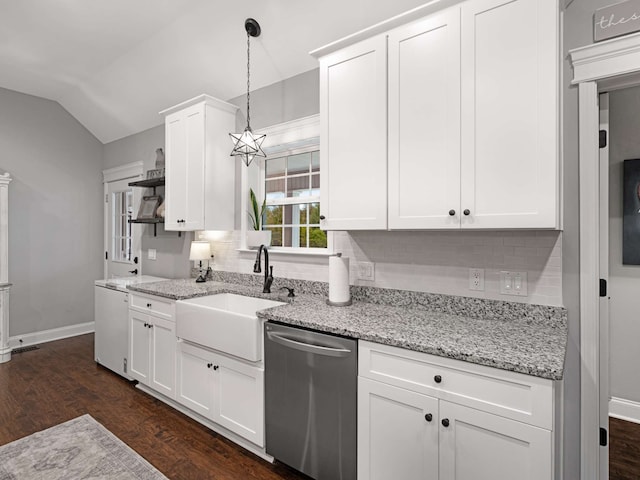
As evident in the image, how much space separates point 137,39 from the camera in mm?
3287

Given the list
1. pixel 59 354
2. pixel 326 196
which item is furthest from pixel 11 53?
pixel 326 196

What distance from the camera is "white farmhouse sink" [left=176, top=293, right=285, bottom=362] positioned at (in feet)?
6.93

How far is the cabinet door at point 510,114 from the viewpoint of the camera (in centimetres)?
150

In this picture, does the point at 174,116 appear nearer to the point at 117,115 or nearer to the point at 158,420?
the point at 117,115

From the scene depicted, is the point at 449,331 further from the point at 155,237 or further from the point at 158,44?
the point at 155,237

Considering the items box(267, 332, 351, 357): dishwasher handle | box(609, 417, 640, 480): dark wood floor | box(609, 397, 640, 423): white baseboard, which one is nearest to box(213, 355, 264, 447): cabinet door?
box(267, 332, 351, 357): dishwasher handle

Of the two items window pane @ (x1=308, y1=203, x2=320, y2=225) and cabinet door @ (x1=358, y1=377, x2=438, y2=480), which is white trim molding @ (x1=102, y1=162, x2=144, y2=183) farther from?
cabinet door @ (x1=358, y1=377, x2=438, y2=480)

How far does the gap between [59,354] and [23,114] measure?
120 inches

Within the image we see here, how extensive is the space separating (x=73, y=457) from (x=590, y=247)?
3.27 m

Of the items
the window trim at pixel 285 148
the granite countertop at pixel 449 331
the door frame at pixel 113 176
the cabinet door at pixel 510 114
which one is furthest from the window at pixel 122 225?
the cabinet door at pixel 510 114

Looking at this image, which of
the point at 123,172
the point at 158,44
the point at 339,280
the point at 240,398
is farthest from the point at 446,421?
the point at 123,172

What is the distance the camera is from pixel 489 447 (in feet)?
4.52

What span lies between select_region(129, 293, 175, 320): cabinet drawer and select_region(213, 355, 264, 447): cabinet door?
0.70 meters

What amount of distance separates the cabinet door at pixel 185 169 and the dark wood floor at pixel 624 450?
3376mm
